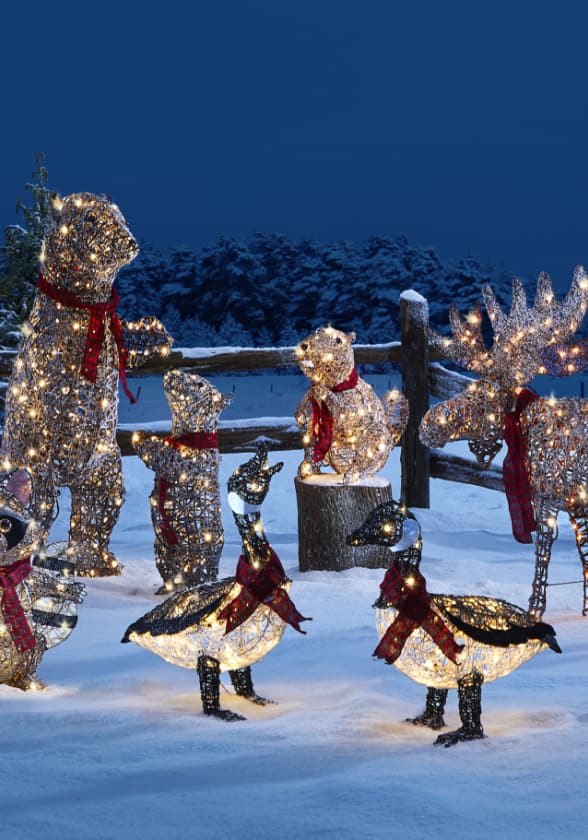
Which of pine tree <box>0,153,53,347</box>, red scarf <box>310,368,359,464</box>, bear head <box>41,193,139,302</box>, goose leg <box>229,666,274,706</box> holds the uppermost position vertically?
pine tree <box>0,153,53,347</box>

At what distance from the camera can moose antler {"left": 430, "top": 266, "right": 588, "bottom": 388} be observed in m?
5.14

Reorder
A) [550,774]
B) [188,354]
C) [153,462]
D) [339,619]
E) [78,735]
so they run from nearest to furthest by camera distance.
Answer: [550,774] → [78,735] → [339,619] → [153,462] → [188,354]

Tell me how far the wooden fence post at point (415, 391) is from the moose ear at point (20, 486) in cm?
499

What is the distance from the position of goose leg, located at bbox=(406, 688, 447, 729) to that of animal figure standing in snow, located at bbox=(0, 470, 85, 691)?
4.39ft

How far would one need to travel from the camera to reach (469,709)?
322 centimetres

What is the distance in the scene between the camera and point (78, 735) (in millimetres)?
3268

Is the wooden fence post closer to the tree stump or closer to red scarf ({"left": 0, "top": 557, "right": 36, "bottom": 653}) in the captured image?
the tree stump

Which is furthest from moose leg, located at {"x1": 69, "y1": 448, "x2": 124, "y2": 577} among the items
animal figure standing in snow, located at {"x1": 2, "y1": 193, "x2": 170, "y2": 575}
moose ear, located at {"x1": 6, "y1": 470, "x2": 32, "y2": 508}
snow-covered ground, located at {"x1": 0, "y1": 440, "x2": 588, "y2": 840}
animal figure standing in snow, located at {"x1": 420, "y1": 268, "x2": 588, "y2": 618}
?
moose ear, located at {"x1": 6, "y1": 470, "x2": 32, "y2": 508}

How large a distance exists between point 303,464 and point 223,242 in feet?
39.3

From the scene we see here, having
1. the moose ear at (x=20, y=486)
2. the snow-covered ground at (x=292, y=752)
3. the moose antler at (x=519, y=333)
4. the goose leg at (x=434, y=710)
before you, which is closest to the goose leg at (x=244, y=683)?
the snow-covered ground at (x=292, y=752)

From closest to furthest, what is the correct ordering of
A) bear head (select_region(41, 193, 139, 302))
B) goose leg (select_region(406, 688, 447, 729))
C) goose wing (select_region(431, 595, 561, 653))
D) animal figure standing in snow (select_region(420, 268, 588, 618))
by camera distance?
goose wing (select_region(431, 595, 561, 653)) → goose leg (select_region(406, 688, 447, 729)) → animal figure standing in snow (select_region(420, 268, 588, 618)) → bear head (select_region(41, 193, 139, 302))

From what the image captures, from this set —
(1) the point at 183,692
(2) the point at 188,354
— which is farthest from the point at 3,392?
(1) the point at 183,692

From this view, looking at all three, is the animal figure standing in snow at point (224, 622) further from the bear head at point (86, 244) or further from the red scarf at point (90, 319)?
the bear head at point (86, 244)

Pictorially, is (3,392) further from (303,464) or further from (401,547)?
(401,547)
